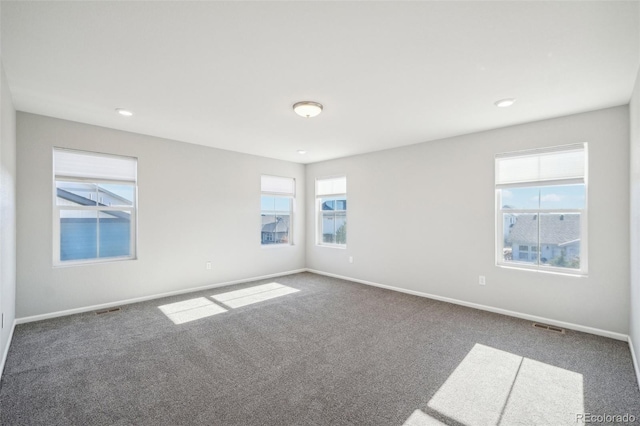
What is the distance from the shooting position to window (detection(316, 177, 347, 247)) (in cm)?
608

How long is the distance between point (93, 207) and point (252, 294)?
102 inches

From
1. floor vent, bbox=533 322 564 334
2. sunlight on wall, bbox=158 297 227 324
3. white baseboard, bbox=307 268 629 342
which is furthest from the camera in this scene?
sunlight on wall, bbox=158 297 227 324

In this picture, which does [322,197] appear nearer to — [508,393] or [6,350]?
[508,393]

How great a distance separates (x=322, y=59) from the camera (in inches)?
89.7

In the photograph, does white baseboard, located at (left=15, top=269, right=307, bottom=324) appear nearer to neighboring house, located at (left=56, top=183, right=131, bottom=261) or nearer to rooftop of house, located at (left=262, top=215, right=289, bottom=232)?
neighboring house, located at (left=56, top=183, right=131, bottom=261)

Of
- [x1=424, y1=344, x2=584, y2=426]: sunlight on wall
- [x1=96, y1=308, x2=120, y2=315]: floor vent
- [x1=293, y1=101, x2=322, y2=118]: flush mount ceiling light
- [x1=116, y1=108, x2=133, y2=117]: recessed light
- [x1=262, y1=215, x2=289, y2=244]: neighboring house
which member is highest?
[x1=116, y1=108, x2=133, y2=117]: recessed light

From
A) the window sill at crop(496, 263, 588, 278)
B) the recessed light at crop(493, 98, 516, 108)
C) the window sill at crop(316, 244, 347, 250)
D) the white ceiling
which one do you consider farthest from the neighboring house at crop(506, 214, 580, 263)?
the window sill at crop(316, 244, 347, 250)

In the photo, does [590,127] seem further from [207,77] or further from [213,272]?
[213,272]

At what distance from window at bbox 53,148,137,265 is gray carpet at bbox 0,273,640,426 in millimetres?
907

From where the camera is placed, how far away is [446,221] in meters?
4.47

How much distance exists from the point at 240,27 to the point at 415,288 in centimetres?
438

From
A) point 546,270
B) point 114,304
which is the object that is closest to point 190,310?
point 114,304

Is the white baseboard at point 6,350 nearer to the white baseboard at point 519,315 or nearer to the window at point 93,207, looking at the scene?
the window at point 93,207

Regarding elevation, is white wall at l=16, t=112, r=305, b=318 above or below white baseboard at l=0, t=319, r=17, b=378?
above
